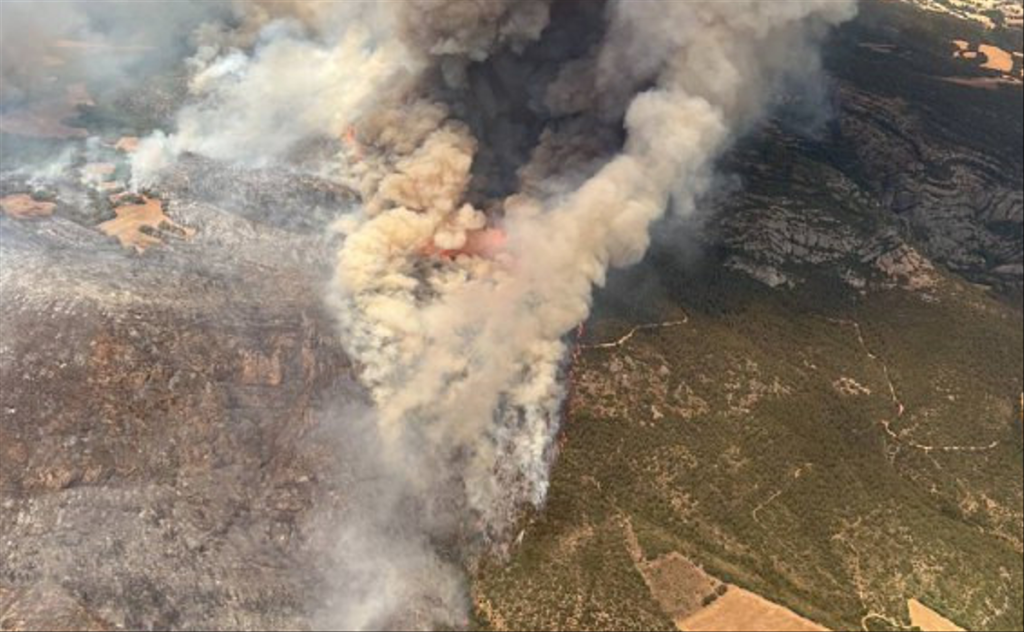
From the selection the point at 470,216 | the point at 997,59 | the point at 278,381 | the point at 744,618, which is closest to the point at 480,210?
the point at 470,216

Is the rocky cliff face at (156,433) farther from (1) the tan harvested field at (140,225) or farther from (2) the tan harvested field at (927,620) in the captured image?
(2) the tan harvested field at (927,620)

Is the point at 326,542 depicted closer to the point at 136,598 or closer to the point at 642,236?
the point at 136,598

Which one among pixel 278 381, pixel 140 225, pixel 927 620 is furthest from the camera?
pixel 140 225

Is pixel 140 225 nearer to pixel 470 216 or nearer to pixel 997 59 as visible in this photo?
pixel 470 216

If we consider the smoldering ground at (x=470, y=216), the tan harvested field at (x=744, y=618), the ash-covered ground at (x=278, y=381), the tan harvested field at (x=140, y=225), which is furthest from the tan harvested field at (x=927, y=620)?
the tan harvested field at (x=140, y=225)

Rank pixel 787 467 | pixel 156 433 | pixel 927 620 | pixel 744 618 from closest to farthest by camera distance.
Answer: pixel 744 618 → pixel 156 433 → pixel 927 620 → pixel 787 467

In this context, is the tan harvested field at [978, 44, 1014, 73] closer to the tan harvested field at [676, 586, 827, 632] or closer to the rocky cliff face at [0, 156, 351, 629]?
the tan harvested field at [676, 586, 827, 632]

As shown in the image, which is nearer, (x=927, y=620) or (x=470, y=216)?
(x=927, y=620)
